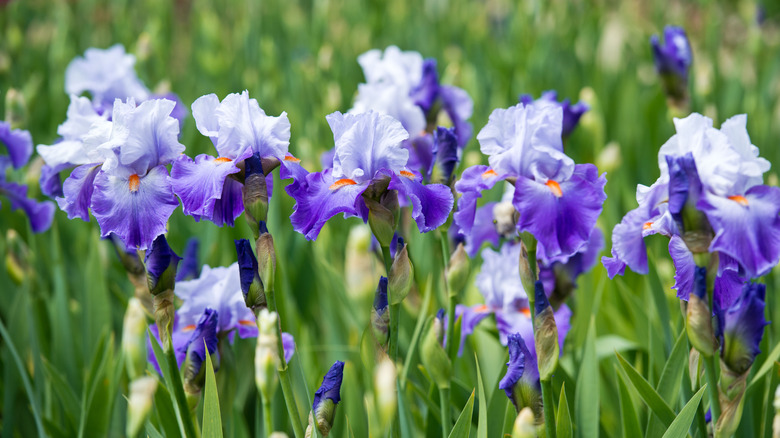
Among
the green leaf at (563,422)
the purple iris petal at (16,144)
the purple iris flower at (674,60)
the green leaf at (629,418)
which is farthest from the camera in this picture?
the purple iris flower at (674,60)

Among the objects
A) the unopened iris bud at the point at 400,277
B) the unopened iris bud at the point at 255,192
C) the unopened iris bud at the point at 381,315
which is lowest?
the unopened iris bud at the point at 381,315

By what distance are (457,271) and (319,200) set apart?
0.36m

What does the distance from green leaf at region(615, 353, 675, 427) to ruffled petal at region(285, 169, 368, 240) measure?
20.1 inches

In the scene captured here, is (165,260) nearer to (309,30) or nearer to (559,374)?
(559,374)

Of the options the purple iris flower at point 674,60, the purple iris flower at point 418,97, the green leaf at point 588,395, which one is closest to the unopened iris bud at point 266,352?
the green leaf at point 588,395

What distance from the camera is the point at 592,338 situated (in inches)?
51.8

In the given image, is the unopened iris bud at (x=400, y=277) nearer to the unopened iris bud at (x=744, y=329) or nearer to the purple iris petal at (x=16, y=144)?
the unopened iris bud at (x=744, y=329)

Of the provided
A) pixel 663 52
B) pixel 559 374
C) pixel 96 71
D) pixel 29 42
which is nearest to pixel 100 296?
pixel 96 71

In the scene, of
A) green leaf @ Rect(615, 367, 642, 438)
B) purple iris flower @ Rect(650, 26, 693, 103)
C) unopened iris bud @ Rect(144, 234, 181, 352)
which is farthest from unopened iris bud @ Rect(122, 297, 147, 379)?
purple iris flower @ Rect(650, 26, 693, 103)

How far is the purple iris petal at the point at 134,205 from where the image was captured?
976mm

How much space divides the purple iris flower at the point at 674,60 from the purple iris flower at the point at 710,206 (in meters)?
1.44

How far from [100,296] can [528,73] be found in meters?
2.11

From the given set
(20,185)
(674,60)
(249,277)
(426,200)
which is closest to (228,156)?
(249,277)

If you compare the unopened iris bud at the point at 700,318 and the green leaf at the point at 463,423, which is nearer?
the unopened iris bud at the point at 700,318
